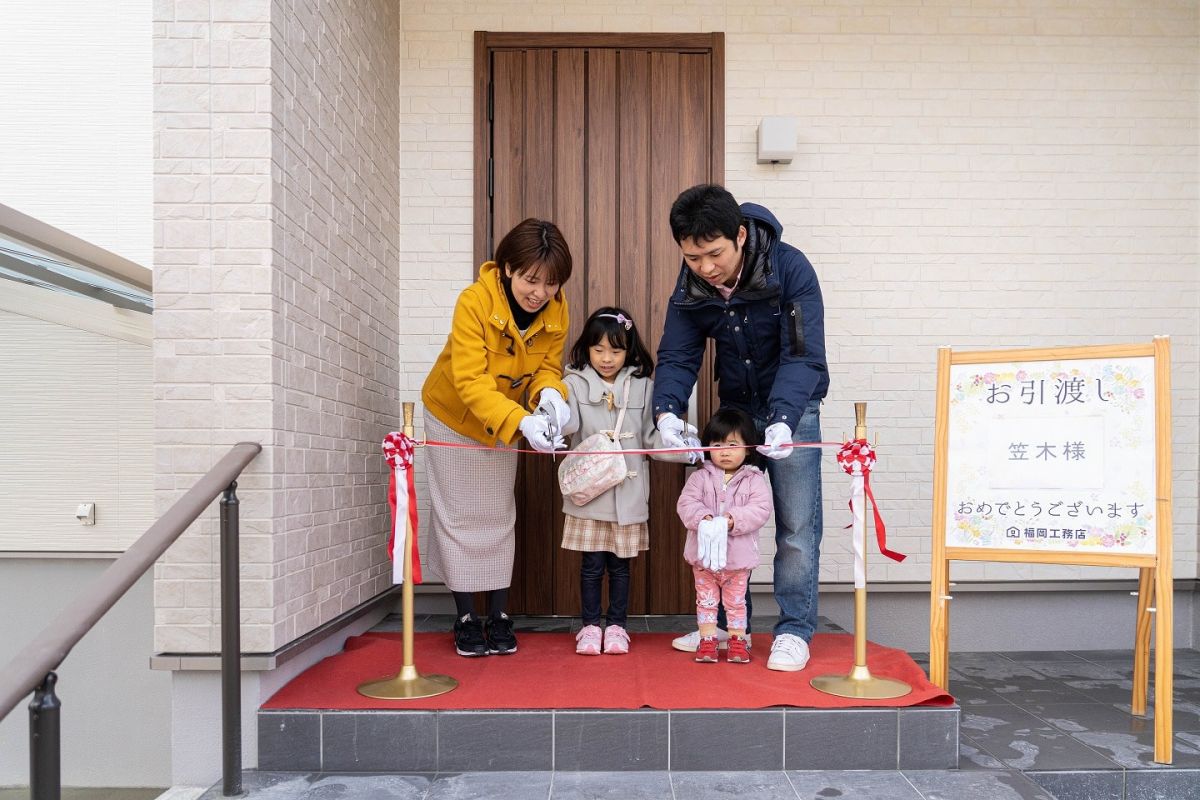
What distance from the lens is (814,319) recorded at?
9.12 ft

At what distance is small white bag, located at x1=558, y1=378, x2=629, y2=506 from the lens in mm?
2881

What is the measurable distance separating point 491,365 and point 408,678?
1058 millimetres

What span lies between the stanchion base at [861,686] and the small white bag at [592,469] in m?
0.91

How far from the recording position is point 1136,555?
2.53 metres

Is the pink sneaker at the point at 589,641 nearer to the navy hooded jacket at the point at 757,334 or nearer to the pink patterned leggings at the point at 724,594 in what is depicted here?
the pink patterned leggings at the point at 724,594

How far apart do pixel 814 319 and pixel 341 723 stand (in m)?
1.91

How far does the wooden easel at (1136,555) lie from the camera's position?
246 cm

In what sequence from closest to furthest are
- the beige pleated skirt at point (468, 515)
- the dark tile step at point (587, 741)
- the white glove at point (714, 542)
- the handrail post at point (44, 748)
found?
the handrail post at point (44, 748), the dark tile step at point (587, 741), the white glove at point (714, 542), the beige pleated skirt at point (468, 515)

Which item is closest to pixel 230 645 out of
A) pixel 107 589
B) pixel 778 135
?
pixel 107 589

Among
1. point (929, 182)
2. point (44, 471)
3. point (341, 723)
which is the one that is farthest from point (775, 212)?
point (44, 471)

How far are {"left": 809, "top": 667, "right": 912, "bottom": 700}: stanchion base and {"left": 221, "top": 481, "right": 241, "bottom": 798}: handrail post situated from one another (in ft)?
5.39

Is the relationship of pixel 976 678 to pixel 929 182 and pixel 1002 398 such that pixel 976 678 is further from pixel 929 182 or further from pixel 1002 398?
pixel 929 182

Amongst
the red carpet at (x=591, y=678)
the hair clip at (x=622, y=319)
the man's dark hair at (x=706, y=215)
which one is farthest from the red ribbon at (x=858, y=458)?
the hair clip at (x=622, y=319)

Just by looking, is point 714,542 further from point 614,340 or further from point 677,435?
point 614,340
